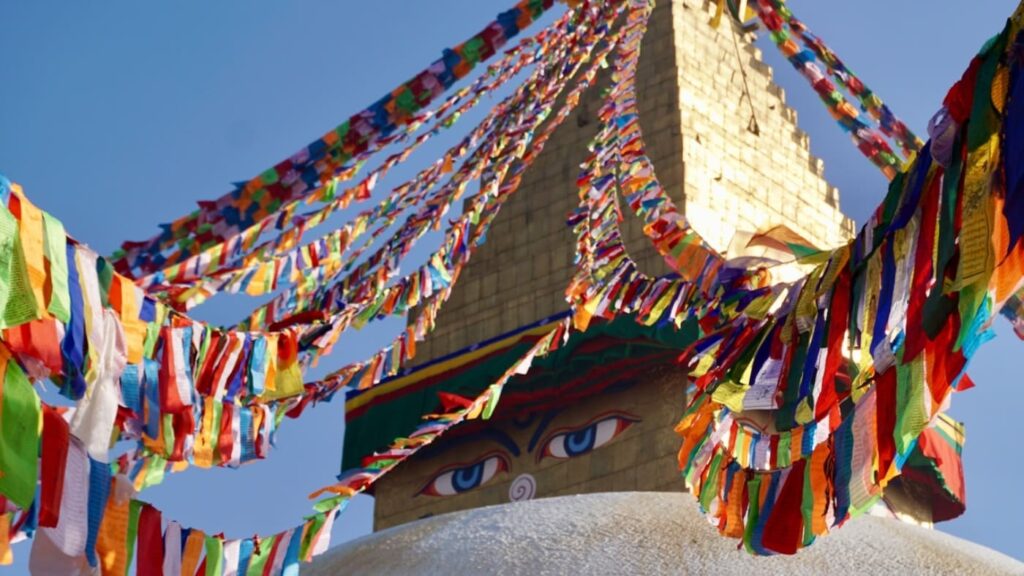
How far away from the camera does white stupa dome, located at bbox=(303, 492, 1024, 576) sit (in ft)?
27.3

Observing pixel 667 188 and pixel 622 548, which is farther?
pixel 667 188

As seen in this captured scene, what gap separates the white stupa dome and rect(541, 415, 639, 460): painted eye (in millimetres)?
4000

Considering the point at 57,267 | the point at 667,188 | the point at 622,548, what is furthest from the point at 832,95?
the point at 57,267

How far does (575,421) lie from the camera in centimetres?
1377

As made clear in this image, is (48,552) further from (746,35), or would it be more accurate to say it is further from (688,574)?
(746,35)

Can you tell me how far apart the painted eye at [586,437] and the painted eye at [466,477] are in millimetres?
448

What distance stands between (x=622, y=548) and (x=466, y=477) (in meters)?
5.94

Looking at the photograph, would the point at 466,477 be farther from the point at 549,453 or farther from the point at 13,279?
the point at 13,279

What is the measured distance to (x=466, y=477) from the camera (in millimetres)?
14383

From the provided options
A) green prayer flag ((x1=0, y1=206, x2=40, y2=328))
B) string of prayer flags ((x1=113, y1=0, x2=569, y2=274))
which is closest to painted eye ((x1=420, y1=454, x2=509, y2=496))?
string of prayer flags ((x1=113, y1=0, x2=569, y2=274))

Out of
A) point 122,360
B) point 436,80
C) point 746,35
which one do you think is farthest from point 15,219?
point 746,35

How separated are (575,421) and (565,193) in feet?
8.41

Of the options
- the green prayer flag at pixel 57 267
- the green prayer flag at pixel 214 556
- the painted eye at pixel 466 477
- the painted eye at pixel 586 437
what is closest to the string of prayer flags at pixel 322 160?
the green prayer flag at pixel 214 556

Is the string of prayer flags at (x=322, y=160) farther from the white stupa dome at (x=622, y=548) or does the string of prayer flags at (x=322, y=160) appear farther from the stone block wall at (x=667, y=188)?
the stone block wall at (x=667, y=188)
